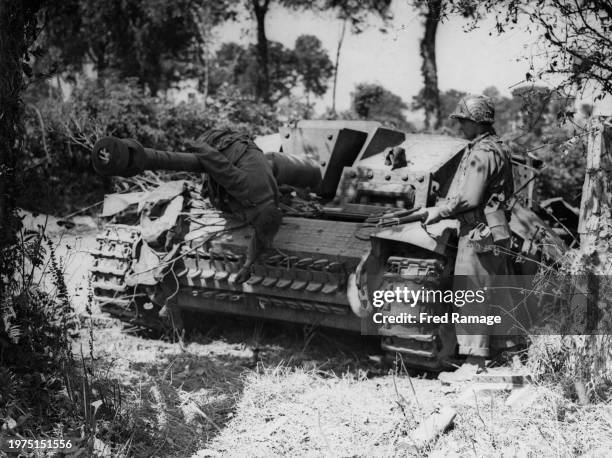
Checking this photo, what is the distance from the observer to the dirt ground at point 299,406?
425cm

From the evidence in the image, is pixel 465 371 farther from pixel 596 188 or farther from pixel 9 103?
pixel 9 103

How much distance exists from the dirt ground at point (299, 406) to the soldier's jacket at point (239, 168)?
4.49 ft

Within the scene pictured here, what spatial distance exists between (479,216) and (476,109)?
0.86 m

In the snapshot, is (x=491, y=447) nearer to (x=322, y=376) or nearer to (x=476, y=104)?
(x=322, y=376)

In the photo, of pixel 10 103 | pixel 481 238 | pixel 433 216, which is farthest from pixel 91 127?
pixel 481 238

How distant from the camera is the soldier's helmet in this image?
5.39 metres

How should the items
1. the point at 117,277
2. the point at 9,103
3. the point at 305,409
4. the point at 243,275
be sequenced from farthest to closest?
the point at 117,277 → the point at 243,275 → the point at 305,409 → the point at 9,103

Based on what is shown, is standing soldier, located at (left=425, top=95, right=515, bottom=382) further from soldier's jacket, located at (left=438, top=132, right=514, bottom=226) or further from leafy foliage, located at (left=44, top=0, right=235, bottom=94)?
leafy foliage, located at (left=44, top=0, right=235, bottom=94)

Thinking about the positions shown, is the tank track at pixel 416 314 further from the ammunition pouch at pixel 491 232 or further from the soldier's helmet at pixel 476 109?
the soldier's helmet at pixel 476 109

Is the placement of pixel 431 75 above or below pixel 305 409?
above

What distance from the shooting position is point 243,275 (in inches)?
236

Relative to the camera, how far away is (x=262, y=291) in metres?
5.95

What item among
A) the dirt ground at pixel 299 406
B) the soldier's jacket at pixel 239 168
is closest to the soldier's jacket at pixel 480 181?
the dirt ground at pixel 299 406

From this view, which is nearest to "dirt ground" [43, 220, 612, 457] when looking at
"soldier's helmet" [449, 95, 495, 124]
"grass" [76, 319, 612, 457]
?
"grass" [76, 319, 612, 457]
